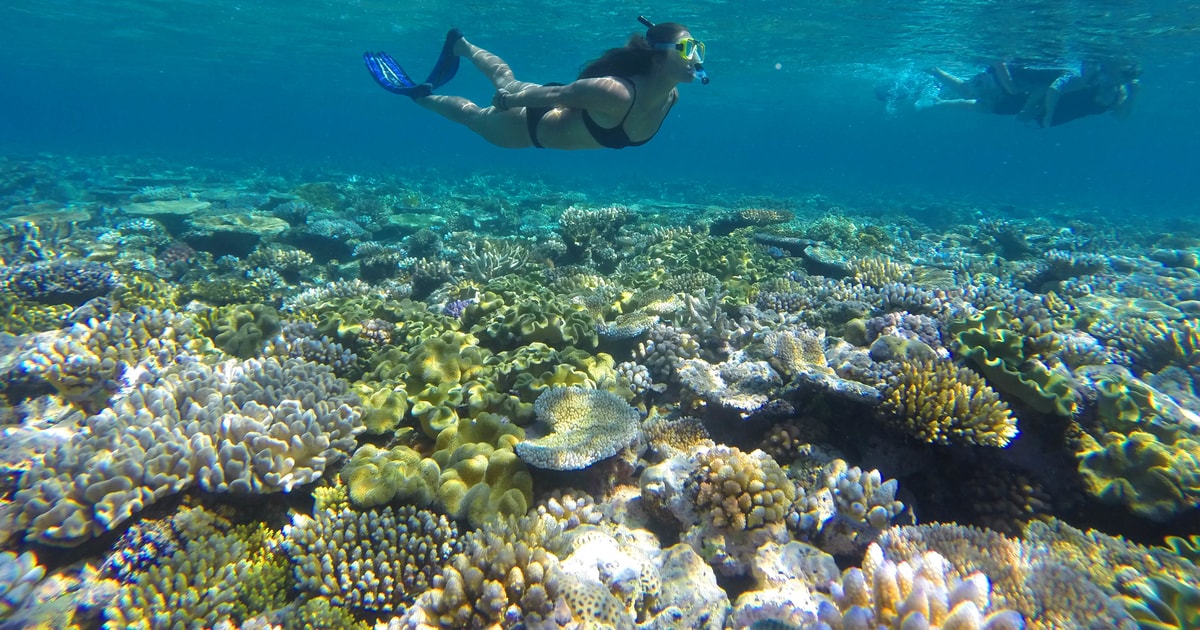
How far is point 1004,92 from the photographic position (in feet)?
72.4

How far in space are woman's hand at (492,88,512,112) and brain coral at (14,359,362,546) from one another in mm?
4147

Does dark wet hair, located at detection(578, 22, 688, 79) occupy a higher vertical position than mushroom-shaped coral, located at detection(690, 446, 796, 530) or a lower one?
higher

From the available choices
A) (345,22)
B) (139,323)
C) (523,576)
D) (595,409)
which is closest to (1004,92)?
(595,409)

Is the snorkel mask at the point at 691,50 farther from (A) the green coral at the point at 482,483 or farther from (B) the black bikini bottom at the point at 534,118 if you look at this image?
(A) the green coral at the point at 482,483

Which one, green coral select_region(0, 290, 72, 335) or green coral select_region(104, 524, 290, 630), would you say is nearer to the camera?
green coral select_region(104, 524, 290, 630)

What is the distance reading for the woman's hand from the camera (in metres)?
6.68

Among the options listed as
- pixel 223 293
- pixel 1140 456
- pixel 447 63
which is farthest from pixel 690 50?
pixel 223 293

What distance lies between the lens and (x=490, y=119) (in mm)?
7230

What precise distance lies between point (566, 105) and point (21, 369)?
6.76 metres

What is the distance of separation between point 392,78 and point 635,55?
4.63 meters

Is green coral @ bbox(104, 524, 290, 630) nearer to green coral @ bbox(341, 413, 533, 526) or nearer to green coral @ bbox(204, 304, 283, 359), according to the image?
green coral @ bbox(341, 413, 533, 526)

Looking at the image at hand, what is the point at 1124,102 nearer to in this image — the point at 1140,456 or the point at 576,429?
the point at 1140,456

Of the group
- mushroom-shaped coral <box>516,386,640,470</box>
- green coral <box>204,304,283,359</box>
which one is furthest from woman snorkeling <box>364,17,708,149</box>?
green coral <box>204,304,283,359</box>

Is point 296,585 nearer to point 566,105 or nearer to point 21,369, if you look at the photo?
point 21,369
